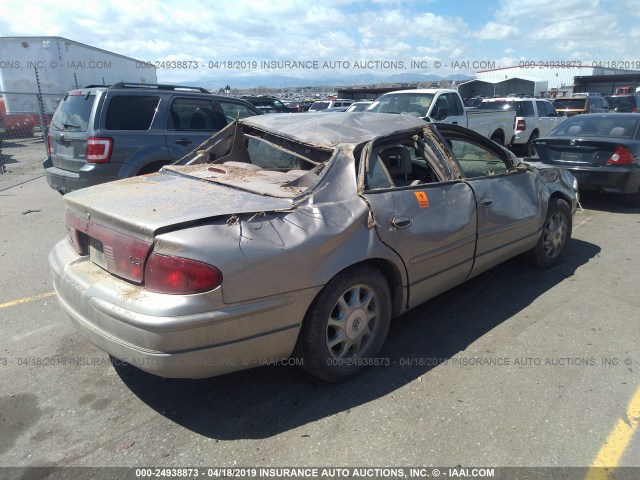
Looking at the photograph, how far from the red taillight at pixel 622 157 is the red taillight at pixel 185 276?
7.26 meters

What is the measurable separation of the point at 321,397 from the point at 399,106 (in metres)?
9.33

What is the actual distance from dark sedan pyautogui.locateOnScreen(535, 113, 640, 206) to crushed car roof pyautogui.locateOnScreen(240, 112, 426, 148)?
16.6ft

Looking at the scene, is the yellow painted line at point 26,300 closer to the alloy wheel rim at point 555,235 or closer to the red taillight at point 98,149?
the red taillight at point 98,149

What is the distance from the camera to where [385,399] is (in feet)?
9.57

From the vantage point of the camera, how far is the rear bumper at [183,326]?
7.77 feet

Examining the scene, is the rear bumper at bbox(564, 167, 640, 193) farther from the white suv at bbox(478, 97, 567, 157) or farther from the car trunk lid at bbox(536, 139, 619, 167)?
the white suv at bbox(478, 97, 567, 157)

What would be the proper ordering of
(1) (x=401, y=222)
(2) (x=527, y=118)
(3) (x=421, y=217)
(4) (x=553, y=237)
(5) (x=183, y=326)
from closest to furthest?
1. (5) (x=183, y=326)
2. (1) (x=401, y=222)
3. (3) (x=421, y=217)
4. (4) (x=553, y=237)
5. (2) (x=527, y=118)

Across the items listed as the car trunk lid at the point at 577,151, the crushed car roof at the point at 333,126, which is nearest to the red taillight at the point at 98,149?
the crushed car roof at the point at 333,126

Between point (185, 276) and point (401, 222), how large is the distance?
4.90 feet

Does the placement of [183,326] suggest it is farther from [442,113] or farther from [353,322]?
[442,113]

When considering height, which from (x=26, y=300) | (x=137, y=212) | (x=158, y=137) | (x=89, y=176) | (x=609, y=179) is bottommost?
(x=26, y=300)

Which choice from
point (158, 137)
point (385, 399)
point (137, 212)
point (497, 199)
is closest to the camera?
point (137, 212)

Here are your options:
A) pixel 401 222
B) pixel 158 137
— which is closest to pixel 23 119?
pixel 158 137

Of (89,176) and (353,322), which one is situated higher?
(89,176)
